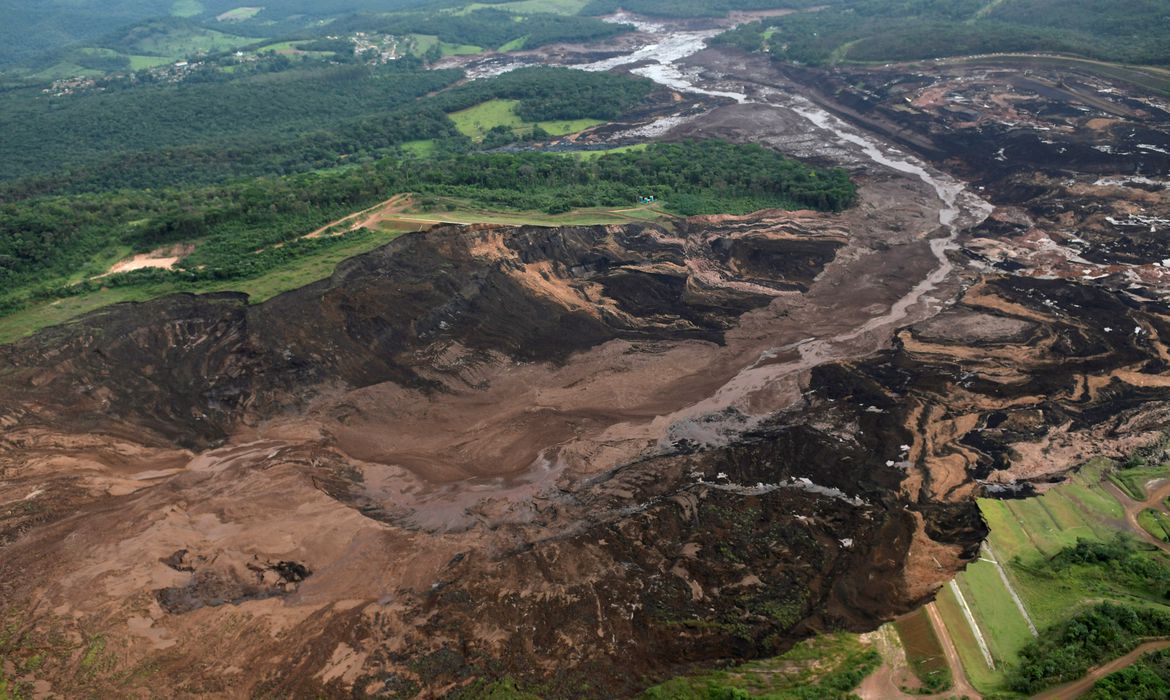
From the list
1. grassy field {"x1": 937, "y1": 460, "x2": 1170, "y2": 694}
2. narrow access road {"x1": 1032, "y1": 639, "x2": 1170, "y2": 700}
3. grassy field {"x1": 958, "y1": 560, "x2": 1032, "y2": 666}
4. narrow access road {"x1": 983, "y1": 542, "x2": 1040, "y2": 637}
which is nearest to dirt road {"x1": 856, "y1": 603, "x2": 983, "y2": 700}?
grassy field {"x1": 937, "y1": 460, "x2": 1170, "y2": 694}

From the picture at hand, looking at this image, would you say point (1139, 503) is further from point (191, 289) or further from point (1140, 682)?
point (191, 289)

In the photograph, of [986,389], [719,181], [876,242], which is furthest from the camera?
[719,181]

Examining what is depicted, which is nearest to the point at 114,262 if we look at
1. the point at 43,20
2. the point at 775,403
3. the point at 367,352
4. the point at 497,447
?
the point at 367,352

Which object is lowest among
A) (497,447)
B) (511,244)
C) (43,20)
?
(497,447)

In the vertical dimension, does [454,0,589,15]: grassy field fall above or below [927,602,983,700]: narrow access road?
above

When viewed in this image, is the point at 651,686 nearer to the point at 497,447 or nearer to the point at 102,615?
the point at 497,447

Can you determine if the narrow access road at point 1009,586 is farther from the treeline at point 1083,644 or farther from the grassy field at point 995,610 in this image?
the treeline at point 1083,644

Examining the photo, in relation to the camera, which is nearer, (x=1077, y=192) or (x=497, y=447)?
(x=497, y=447)

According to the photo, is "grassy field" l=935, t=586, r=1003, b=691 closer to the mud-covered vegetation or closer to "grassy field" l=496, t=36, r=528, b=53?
"grassy field" l=496, t=36, r=528, b=53
